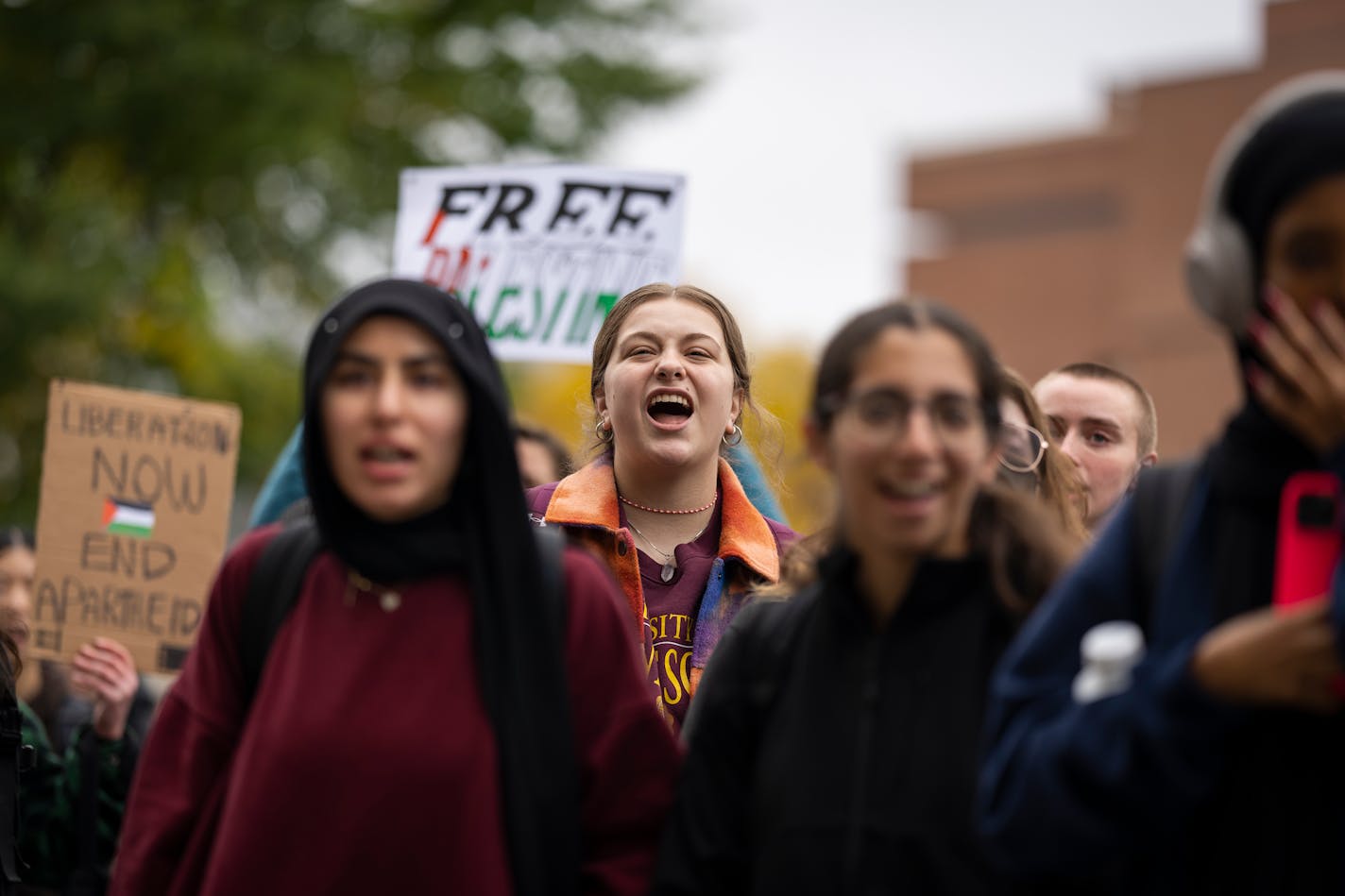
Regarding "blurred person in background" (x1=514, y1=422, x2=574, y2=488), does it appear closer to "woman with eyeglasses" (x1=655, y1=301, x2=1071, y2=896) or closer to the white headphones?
"woman with eyeglasses" (x1=655, y1=301, x2=1071, y2=896)

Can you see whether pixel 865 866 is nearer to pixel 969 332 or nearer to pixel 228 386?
pixel 969 332

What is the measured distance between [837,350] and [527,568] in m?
0.71

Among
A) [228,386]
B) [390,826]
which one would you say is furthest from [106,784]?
[228,386]

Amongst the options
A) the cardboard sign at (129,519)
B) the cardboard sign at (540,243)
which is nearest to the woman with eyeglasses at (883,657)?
the cardboard sign at (129,519)

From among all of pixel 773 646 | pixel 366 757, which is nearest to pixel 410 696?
pixel 366 757

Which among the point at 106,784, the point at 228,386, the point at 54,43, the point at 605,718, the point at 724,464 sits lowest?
the point at 106,784

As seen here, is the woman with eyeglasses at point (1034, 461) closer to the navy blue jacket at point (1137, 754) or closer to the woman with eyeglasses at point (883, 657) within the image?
the woman with eyeglasses at point (883, 657)

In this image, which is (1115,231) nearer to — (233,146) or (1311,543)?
(233,146)

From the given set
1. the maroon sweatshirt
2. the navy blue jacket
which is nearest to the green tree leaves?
the maroon sweatshirt

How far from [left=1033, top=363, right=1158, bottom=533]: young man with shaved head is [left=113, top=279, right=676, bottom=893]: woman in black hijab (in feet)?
7.07

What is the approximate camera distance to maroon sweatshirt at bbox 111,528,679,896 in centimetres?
307

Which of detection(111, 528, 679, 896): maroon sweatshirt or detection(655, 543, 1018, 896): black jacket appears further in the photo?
detection(111, 528, 679, 896): maroon sweatshirt

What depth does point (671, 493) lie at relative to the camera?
481 centimetres

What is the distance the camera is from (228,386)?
18.4 meters
